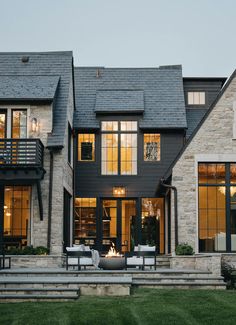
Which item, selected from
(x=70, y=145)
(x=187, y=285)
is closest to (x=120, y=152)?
(x=70, y=145)

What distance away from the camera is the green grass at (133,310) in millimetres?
11867

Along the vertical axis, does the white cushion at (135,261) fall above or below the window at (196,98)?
below

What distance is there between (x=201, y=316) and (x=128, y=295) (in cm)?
276

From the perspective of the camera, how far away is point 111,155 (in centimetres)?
2488

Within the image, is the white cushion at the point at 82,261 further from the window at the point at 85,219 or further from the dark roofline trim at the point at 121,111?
the dark roofline trim at the point at 121,111

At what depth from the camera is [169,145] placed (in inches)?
976

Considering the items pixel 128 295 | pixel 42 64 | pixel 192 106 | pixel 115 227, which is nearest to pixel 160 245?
pixel 115 227

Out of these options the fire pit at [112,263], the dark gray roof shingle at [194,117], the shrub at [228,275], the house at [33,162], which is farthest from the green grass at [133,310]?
the dark gray roof shingle at [194,117]

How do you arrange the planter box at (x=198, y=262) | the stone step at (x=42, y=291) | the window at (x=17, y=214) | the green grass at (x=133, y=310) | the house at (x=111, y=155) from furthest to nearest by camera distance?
the window at (x=17, y=214)
the house at (x=111, y=155)
the planter box at (x=198, y=262)
the stone step at (x=42, y=291)
the green grass at (x=133, y=310)

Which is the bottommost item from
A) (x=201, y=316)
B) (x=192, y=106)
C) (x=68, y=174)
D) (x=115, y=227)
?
(x=201, y=316)

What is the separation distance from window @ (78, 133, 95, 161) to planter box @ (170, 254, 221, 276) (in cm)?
627

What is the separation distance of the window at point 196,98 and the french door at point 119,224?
197 inches

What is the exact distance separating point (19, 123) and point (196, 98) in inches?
325

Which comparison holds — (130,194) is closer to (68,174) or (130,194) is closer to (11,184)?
(68,174)
